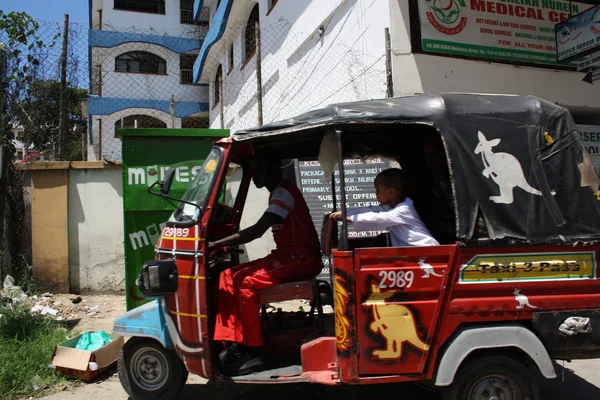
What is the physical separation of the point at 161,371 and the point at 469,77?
5719 millimetres

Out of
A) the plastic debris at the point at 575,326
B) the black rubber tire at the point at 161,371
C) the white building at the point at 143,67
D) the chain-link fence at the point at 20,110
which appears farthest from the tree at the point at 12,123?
the white building at the point at 143,67

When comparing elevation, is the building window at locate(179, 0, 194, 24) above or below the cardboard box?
above

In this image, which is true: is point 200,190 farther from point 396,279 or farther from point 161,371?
point 396,279

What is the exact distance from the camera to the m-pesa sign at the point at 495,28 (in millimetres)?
6649

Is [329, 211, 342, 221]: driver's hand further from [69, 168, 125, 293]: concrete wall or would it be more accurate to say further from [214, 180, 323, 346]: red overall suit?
[69, 168, 125, 293]: concrete wall

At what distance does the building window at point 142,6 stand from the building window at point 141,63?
7.90 ft

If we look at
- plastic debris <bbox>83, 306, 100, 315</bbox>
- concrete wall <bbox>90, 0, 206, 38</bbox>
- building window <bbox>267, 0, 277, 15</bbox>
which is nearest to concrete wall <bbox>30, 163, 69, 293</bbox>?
plastic debris <bbox>83, 306, 100, 315</bbox>

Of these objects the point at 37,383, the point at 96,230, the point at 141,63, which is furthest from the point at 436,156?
the point at 141,63

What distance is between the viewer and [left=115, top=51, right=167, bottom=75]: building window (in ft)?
66.0

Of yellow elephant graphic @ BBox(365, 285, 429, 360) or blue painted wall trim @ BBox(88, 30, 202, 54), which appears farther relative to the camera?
blue painted wall trim @ BBox(88, 30, 202, 54)

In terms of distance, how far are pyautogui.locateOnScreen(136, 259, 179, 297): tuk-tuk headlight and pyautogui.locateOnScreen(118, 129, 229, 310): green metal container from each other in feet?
7.86

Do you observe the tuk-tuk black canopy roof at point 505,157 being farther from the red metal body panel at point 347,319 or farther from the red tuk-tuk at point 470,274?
the red metal body panel at point 347,319

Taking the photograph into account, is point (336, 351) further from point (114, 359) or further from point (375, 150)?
point (114, 359)

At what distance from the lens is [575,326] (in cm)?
288
